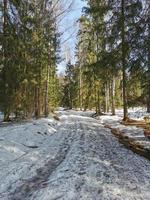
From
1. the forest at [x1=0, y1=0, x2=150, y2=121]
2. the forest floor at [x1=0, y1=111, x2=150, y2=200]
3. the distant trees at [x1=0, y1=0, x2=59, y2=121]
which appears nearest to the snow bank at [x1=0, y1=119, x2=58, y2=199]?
the forest floor at [x1=0, y1=111, x2=150, y2=200]

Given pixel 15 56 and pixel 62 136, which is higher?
pixel 15 56

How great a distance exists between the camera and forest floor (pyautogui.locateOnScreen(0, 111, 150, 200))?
7.14 m

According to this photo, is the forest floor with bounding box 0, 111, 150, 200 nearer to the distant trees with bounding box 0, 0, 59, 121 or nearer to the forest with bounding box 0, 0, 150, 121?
the forest with bounding box 0, 0, 150, 121

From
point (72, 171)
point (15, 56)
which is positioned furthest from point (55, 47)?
point (72, 171)

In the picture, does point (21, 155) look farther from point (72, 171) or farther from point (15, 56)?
point (15, 56)

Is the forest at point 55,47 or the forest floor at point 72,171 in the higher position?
the forest at point 55,47

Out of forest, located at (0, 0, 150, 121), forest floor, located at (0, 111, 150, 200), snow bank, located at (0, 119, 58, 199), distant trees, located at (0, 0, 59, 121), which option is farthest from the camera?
distant trees, located at (0, 0, 59, 121)

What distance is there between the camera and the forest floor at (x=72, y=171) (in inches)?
281

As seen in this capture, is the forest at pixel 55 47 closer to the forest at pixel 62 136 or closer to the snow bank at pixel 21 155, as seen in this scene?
the forest at pixel 62 136

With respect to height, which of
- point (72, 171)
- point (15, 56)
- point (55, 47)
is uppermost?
point (55, 47)

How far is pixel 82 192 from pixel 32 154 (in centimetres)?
504

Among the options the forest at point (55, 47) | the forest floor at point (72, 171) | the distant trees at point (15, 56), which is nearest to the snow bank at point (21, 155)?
the forest floor at point (72, 171)

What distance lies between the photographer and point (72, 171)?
897 cm

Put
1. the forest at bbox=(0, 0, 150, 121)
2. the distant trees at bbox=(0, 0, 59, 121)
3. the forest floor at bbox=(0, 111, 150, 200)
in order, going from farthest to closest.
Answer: the distant trees at bbox=(0, 0, 59, 121)
the forest at bbox=(0, 0, 150, 121)
the forest floor at bbox=(0, 111, 150, 200)
